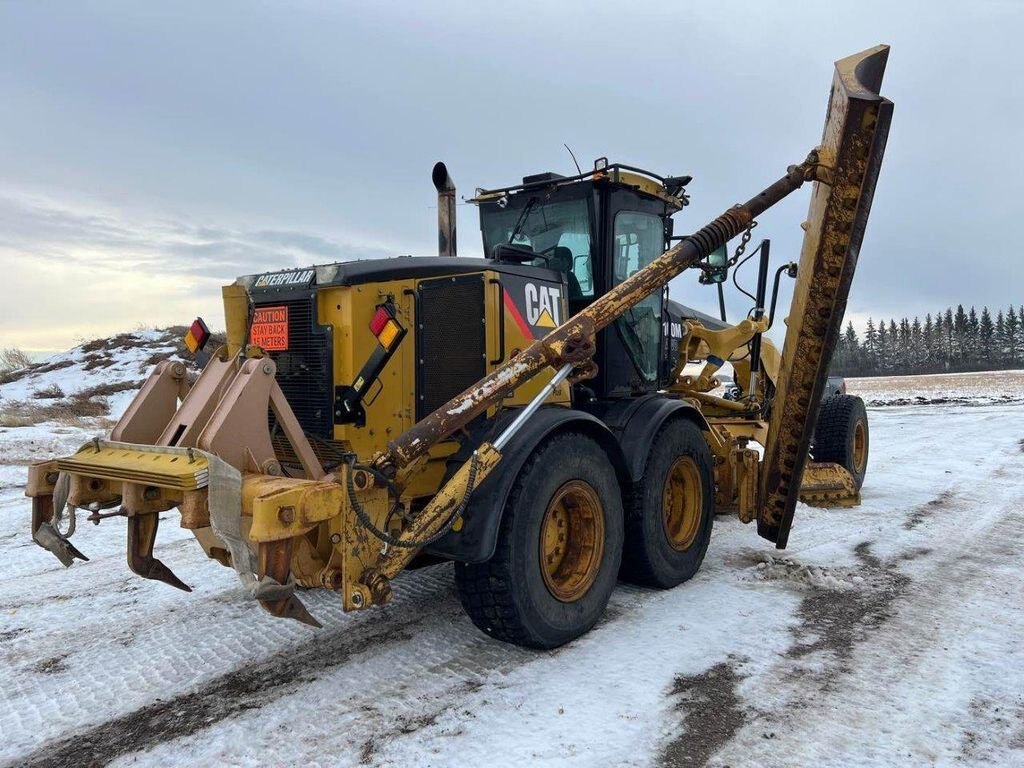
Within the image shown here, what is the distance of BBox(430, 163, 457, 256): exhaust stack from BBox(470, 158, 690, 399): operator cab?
20cm

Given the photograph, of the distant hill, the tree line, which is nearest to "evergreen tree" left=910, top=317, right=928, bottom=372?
the tree line

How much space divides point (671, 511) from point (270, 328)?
302 cm

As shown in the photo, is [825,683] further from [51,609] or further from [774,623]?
[51,609]

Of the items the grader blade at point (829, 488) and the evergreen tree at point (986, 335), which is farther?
the evergreen tree at point (986, 335)

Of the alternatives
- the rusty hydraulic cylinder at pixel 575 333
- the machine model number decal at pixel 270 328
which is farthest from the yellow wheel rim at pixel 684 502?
the machine model number decal at pixel 270 328

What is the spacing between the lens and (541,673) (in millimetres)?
3592

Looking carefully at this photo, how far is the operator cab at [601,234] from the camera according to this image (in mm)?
5172

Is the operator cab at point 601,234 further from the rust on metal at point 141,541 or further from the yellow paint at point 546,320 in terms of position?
the rust on metal at point 141,541

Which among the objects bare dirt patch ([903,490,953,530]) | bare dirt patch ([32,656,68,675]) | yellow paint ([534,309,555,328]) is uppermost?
yellow paint ([534,309,555,328])

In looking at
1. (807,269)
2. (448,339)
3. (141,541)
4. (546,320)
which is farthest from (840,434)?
(141,541)

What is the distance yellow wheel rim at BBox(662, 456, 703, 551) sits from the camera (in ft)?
17.4

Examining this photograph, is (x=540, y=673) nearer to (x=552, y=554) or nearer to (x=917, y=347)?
(x=552, y=554)

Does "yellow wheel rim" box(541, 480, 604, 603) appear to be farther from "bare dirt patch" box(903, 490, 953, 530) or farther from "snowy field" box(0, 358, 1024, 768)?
"bare dirt patch" box(903, 490, 953, 530)

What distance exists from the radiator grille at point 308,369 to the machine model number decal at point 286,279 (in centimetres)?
10
